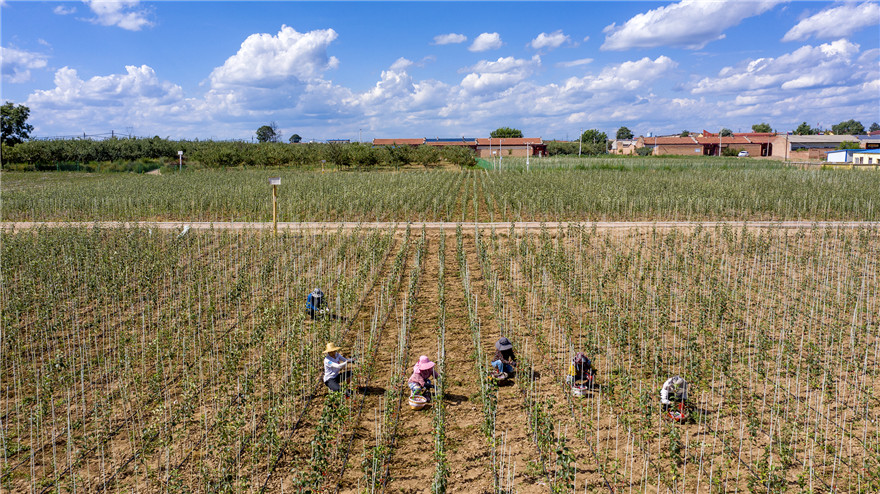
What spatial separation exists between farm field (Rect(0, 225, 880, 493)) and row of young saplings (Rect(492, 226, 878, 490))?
0.17 ft

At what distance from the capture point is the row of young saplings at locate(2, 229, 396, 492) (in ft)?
19.0

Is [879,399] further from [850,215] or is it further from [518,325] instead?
[850,215]

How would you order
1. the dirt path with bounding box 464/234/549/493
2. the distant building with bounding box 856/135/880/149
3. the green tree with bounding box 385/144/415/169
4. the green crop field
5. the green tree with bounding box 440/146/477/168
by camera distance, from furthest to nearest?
the distant building with bounding box 856/135/880/149 → the green tree with bounding box 440/146/477/168 → the green tree with bounding box 385/144/415/169 → the green crop field → the dirt path with bounding box 464/234/549/493

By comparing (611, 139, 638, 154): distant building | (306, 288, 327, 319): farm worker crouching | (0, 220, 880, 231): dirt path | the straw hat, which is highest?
(611, 139, 638, 154): distant building

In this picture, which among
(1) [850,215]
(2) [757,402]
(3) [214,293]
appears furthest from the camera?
(1) [850,215]

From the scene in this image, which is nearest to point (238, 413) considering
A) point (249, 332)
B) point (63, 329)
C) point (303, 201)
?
point (249, 332)

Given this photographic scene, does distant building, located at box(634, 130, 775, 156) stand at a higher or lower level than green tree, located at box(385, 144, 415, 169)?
higher

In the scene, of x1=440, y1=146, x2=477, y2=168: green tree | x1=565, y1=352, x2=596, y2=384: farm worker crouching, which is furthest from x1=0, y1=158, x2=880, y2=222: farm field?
x1=440, y1=146, x2=477, y2=168: green tree

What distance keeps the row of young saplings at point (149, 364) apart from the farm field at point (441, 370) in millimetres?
47

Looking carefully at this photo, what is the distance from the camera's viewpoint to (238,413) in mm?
6426

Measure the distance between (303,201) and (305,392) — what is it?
16.1m

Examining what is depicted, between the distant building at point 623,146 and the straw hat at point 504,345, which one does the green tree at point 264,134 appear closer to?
the distant building at point 623,146

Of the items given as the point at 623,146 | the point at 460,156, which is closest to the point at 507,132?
the point at 623,146

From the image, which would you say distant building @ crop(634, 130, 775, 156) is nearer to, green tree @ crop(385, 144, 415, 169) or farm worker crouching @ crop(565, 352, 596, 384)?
green tree @ crop(385, 144, 415, 169)
